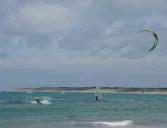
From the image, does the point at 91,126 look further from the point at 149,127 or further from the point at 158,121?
the point at 158,121

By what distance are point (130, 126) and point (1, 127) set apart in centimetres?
942

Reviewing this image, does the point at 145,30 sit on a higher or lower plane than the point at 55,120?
higher

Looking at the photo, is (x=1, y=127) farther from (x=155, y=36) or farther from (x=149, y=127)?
(x=155, y=36)

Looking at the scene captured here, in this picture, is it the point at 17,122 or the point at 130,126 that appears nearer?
the point at 130,126

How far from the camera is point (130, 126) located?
107 ft

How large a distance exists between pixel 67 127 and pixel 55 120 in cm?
560

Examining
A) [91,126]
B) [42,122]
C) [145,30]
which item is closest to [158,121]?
[91,126]

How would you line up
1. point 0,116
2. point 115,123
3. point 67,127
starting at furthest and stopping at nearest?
point 0,116, point 115,123, point 67,127

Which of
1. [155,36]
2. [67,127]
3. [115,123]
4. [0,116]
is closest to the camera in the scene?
[155,36]

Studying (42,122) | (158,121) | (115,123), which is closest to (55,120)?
(42,122)

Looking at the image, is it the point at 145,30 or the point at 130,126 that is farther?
the point at 130,126

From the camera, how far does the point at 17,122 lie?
117 feet

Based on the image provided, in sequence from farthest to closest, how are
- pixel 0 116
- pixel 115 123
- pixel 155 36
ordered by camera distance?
pixel 0 116 < pixel 115 123 < pixel 155 36

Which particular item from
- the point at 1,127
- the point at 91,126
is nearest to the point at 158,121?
the point at 91,126
